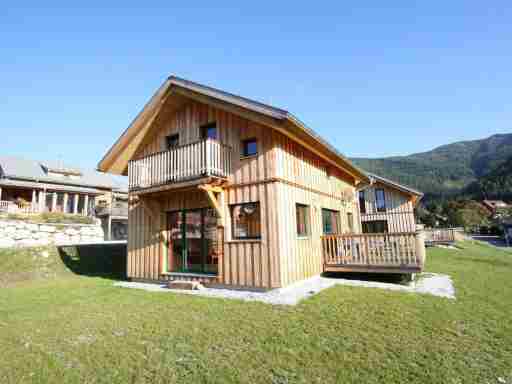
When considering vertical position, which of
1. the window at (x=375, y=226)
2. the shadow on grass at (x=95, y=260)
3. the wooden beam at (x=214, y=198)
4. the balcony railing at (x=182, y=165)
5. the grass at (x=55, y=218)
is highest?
the balcony railing at (x=182, y=165)

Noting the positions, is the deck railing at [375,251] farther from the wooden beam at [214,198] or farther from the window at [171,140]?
the window at [171,140]

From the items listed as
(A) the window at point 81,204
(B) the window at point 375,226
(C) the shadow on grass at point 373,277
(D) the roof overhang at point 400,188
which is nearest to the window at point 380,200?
(D) the roof overhang at point 400,188

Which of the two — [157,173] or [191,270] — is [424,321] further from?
[157,173]

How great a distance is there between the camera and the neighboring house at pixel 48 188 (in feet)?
84.9

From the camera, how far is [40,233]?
819 inches

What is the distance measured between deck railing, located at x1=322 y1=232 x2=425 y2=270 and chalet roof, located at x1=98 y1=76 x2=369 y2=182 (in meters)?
3.50

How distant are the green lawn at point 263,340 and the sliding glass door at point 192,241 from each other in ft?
7.30

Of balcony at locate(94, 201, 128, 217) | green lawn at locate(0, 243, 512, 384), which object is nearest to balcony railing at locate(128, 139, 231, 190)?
green lawn at locate(0, 243, 512, 384)

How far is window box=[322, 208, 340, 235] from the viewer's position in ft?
37.7

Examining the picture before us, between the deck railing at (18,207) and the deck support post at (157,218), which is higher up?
the deck railing at (18,207)

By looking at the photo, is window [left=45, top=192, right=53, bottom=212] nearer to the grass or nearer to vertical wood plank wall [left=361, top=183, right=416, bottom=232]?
the grass

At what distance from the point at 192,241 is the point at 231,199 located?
225 centimetres

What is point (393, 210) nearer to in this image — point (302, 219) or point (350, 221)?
point (350, 221)

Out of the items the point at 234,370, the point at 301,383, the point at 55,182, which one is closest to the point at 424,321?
the point at 301,383
